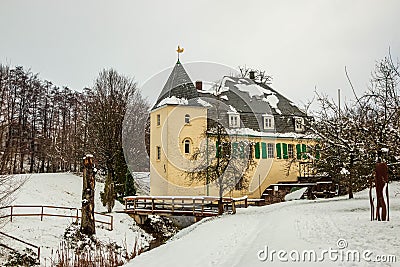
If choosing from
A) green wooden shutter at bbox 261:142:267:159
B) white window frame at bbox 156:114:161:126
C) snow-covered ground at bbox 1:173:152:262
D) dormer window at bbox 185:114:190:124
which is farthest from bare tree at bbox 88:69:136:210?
green wooden shutter at bbox 261:142:267:159

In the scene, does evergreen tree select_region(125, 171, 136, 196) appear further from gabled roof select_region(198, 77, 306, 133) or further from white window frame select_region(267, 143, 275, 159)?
white window frame select_region(267, 143, 275, 159)

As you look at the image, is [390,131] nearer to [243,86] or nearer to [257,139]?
[257,139]

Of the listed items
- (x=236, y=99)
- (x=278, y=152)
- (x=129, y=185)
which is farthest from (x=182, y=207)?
(x=236, y=99)

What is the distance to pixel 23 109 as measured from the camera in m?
39.3

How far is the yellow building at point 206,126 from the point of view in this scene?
28312 mm

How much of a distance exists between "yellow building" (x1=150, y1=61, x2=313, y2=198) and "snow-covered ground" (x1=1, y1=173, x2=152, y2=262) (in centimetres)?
420

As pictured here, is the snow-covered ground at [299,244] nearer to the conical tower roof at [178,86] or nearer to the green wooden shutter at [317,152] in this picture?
the green wooden shutter at [317,152]

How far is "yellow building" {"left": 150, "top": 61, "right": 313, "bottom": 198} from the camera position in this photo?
→ 28312 mm

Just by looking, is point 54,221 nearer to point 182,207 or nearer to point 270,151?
point 182,207

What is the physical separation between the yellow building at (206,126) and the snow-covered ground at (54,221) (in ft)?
13.8

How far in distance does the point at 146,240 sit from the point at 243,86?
16.2 metres

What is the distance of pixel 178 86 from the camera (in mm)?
30000

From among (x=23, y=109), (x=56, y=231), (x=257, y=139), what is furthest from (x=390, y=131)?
(x=23, y=109)

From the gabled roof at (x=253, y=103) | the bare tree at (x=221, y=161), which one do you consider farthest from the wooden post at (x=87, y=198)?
the gabled roof at (x=253, y=103)
